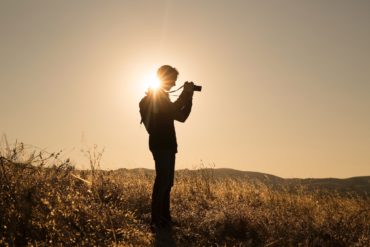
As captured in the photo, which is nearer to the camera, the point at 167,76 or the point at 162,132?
the point at 162,132

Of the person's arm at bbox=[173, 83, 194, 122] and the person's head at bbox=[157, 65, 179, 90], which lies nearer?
the person's arm at bbox=[173, 83, 194, 122]

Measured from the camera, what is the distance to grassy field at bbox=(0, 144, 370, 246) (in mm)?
4707

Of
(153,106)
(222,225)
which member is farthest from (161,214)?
(153,106)

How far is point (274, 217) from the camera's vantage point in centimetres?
706

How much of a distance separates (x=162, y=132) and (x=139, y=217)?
1413 millimetres

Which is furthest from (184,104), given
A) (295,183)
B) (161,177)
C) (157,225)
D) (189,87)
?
(295,183)

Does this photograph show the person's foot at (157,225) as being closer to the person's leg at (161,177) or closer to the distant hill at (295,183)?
the person's leg at (161,177)

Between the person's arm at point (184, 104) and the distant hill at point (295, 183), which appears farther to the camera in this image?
the distant hill at point (295, 183)

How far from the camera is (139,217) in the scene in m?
7.22

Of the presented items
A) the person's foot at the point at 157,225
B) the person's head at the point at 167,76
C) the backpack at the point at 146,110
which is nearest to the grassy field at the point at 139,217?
the person's foot at the point at 157,225

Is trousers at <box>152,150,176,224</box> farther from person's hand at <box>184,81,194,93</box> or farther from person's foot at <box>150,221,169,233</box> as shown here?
person's hand at <box>184,81,194,93</box>

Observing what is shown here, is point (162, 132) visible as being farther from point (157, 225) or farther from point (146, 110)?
point (157, 225)

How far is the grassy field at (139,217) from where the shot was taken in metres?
4.71

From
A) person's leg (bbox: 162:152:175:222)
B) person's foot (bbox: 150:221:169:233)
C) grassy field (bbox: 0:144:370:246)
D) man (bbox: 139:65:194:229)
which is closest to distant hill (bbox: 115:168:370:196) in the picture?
grassy field (bbox: 0:144:370:246)
